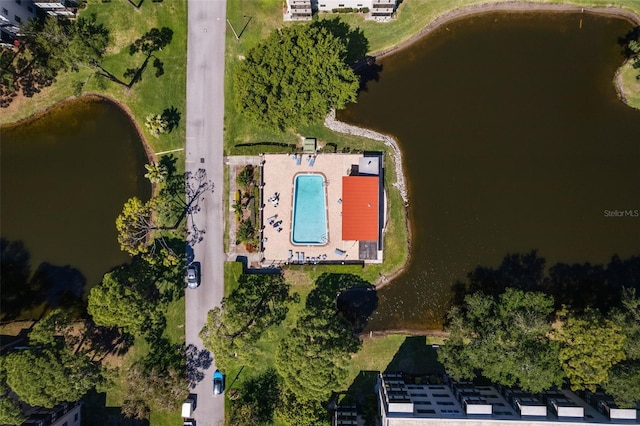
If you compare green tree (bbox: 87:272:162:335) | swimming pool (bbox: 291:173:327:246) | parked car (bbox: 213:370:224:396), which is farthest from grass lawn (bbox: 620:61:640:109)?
green tree (bbox: 87:272:162:335)

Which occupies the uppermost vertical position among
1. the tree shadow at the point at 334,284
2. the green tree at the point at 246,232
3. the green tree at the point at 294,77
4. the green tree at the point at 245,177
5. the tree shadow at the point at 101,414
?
the green tree at the point at 294,77

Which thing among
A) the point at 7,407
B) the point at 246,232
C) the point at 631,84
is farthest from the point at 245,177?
the point at 631,84

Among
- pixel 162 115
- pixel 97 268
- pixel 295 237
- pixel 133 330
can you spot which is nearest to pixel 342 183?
pixel 295 237

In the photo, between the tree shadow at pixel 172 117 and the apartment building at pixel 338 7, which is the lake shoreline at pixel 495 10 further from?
the tree shadow at pixel 172 117

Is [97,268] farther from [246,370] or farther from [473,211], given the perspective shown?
[473,211]

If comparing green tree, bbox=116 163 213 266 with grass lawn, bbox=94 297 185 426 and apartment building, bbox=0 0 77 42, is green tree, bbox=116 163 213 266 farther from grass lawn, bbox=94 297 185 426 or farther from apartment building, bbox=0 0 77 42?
apartment building, bbox=0 0 77 42

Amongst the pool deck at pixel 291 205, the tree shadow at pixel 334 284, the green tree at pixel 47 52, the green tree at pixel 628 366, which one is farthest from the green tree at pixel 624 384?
the green tree at pixel 47 52
